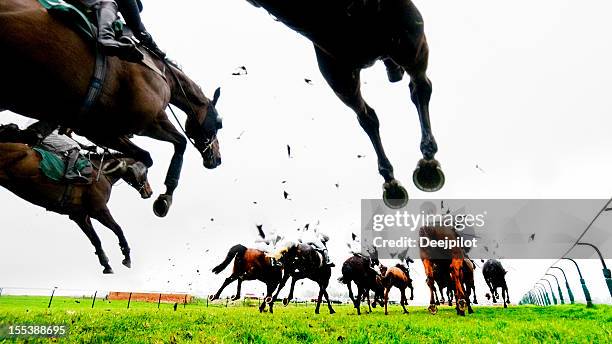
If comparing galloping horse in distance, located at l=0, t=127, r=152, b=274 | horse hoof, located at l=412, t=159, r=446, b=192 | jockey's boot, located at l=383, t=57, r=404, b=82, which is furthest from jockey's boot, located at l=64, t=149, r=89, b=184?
horse hoof, located at l=412, t=159, r=446, b=192

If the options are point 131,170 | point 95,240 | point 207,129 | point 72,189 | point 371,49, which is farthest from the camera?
point 95,240

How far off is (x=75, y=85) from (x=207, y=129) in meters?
2.71

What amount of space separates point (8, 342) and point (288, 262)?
1071 cm

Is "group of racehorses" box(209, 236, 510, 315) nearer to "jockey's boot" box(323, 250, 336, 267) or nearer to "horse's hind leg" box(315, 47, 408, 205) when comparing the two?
"jockey's boot" box(323, 250, 336, 267)

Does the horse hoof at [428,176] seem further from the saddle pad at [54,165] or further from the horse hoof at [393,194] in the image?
the saddle pad at [54,165]

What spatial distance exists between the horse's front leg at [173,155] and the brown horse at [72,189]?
414 millimetres

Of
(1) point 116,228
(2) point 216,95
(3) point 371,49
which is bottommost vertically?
(1) point 116,228

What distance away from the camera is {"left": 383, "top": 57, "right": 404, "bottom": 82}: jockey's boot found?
4045mm

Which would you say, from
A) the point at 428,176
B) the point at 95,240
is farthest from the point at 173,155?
the point at 95,240

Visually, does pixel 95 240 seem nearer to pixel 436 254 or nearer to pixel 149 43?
pixel 149 43

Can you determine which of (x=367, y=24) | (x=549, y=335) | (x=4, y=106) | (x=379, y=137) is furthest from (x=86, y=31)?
(x=549, y=335)

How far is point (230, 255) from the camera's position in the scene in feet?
47.4

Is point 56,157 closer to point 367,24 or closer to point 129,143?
point 129,143

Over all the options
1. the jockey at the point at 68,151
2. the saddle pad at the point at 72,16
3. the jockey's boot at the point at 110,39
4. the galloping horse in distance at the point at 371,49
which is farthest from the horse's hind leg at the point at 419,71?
the jockey at the point at 68,151
